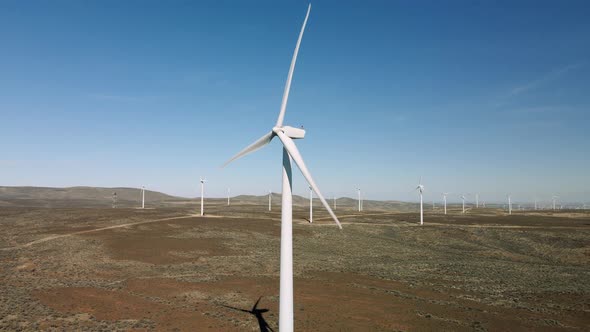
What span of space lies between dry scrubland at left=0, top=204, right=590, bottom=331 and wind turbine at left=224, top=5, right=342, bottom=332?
9.74m

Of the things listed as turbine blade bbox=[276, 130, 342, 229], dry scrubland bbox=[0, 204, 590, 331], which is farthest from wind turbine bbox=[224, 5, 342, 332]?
dry scrubland bbox=[0, 204, 590, 331]

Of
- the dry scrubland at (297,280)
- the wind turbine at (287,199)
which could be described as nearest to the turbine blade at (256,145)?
the wind turbine at (287,199)

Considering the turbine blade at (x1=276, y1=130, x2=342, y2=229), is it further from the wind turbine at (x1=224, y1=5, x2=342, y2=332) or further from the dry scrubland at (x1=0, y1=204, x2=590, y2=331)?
the dry scrubland at (x1=0, y1=204, x2=590, y2=331)

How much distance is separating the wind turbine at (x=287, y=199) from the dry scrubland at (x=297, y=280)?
31.9 ft

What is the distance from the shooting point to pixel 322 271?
44875mm

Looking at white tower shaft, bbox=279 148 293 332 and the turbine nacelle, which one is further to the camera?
the turbine nacelle

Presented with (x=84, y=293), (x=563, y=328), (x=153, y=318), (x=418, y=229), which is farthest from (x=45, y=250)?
(x=418, y=229)

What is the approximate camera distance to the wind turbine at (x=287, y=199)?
17.1 m

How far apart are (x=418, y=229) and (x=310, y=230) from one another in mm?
23342

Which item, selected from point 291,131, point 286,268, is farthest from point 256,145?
point 286,268

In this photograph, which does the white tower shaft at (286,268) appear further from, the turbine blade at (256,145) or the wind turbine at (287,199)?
the turbine blade at (256,145)

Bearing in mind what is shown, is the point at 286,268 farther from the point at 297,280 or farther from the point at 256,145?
the point at 297,280

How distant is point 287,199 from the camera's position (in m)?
17.3

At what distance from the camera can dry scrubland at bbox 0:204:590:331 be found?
27250 millimetres
